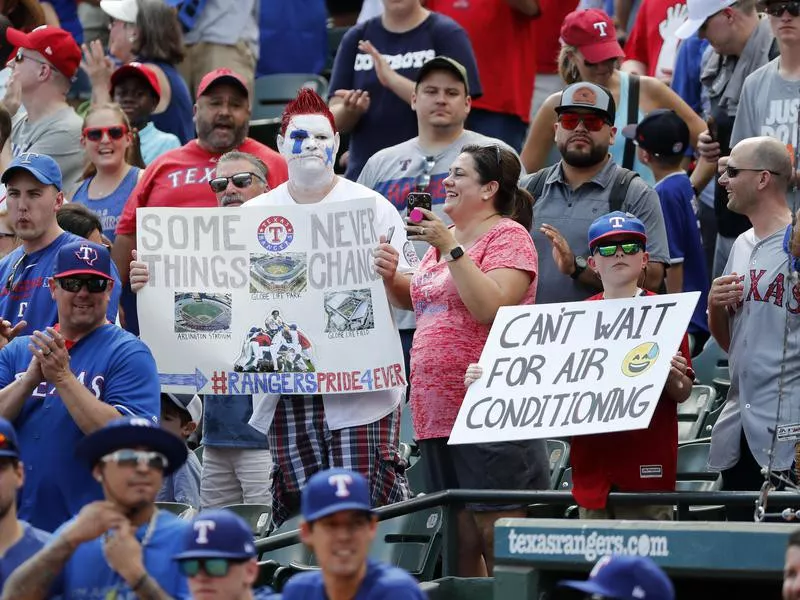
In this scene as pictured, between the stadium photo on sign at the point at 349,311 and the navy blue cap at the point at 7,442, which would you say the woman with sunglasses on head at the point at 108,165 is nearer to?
the stadium photo on sign at the point at 349,311

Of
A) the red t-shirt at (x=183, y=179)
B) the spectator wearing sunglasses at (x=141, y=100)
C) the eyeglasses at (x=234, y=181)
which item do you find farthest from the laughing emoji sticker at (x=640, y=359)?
the spectator wearing sunglasses at (x=141, y=100)

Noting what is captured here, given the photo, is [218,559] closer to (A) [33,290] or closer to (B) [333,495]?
(B) [333,495]

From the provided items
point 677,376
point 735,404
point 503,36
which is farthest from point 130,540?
point 503,36

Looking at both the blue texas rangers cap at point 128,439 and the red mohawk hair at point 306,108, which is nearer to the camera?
the blue texas rangers cap at point 128,439

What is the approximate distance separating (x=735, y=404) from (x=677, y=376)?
0.76m

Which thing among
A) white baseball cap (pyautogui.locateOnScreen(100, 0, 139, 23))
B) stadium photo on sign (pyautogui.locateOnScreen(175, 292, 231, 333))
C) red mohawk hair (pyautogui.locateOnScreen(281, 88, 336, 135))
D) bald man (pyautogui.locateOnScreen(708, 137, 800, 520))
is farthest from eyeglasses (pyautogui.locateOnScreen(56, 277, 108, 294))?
white baseball cap (pyautogui.locateOnScreen(100, 0, 139, 23))

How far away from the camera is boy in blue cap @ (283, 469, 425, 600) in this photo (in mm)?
5527

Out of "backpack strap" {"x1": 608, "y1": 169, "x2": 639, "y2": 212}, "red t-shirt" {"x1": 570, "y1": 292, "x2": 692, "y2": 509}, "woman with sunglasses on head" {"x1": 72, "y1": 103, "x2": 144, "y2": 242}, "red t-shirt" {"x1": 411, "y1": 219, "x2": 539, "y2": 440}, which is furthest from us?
"woman with sunglasses on head" {"x1": 72, "y1": 103, "x2": 144, "y2": 242}

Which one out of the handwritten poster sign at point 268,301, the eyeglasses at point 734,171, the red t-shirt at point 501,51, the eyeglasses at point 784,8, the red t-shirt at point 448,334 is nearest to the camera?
the red t-shirt at point 448,334

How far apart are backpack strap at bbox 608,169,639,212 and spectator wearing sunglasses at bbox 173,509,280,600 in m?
3.69

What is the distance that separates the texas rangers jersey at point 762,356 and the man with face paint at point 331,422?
1513 millimetres

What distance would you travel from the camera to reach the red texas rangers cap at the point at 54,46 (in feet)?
37.2

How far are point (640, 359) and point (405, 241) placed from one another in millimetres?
1556

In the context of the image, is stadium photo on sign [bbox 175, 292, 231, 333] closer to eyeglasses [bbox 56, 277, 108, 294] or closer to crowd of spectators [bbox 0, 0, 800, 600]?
crowd of spectators [bbox 0, 0, 800, 600]
